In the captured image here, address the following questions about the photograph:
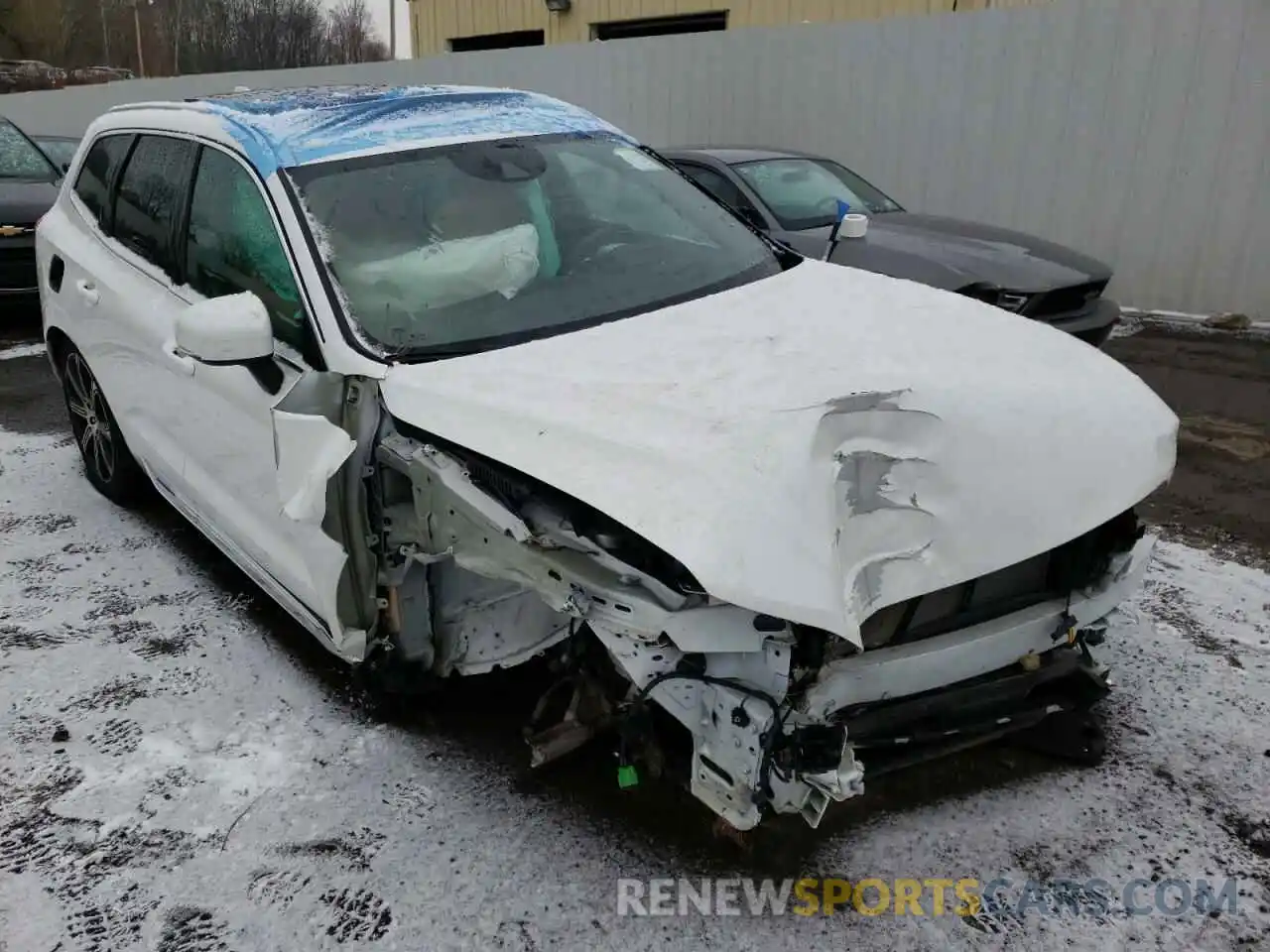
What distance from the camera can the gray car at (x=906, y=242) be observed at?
6023mm

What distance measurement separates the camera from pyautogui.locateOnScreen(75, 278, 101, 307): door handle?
13.4ft

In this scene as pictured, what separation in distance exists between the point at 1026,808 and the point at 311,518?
2.09 metres

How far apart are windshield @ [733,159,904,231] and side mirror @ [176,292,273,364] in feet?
15.2

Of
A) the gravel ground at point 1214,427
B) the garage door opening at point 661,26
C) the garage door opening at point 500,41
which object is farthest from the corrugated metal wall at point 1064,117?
the garage door opening at point 500,41

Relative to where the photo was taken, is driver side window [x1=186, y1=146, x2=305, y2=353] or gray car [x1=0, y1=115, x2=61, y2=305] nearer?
driver side window [x1=186, y1=146, x2=305, y2=353]

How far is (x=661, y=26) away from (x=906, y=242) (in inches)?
382

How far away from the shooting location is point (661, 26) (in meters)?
14.6

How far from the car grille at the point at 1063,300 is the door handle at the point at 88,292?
4.93 metres

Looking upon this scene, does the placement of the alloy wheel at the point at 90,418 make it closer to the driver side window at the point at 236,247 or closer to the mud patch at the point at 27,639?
the mud patch at the point at 27,639

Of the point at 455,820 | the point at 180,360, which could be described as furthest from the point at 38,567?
the point at 455,820

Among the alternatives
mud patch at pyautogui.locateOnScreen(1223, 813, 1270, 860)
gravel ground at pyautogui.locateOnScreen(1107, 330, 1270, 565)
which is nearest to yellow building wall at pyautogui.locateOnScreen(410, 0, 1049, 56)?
gravel ground at pyautogui.locateOnScreen(1107, 330, 1270, 565)

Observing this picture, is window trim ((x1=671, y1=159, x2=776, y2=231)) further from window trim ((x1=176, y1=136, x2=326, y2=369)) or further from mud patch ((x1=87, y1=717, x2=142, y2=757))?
mud patch ((x1=87, y1=717, x2=142, y2=757))

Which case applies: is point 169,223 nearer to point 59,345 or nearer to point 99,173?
point 99,173

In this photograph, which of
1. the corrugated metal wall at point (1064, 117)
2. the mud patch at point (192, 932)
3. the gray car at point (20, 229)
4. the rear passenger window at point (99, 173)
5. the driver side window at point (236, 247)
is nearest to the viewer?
the mud patch at point (192, 932)
